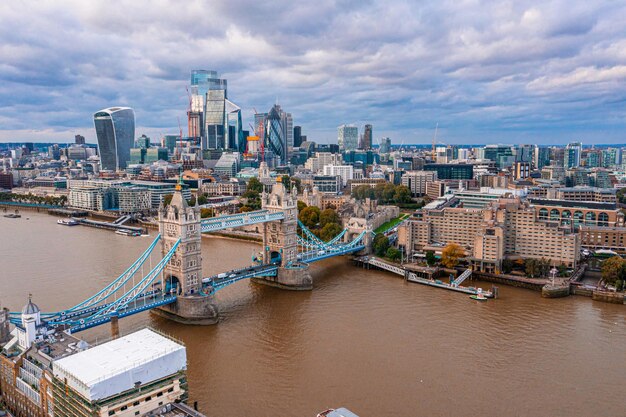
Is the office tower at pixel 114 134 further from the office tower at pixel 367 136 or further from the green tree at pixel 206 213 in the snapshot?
the office tower at pixel 367 136

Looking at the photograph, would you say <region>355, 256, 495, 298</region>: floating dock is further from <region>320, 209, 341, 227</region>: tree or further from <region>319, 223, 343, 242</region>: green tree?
<region>320, 209, 341, 227</region>: tree

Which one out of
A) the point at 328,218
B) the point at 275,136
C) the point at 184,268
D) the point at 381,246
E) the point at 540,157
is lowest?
the point at 381,246

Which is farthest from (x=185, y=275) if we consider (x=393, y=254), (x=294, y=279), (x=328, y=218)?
(x=328, y=218)

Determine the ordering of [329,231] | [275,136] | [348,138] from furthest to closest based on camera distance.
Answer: [348,138], [275,136], [329,231]

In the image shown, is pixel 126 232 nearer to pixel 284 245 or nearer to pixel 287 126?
pixel 284 245

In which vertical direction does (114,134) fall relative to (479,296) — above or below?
above

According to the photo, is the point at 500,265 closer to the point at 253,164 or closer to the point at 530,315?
the point at 530,315

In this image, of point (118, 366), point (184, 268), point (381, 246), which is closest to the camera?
point (118, 366)

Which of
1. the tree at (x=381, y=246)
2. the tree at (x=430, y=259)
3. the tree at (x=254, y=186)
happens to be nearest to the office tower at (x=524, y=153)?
the tree at (x=254, y=186)
